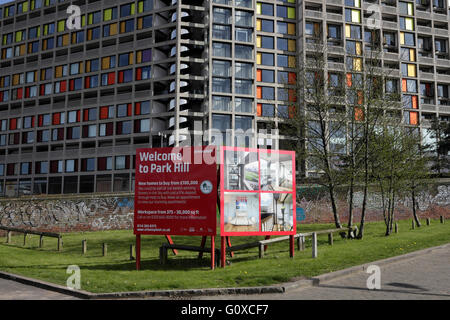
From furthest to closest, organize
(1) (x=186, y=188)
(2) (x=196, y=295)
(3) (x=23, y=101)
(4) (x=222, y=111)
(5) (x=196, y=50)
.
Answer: (3) (x=23, y=101) → (5) (x=196, y=50) → (4) (x=222, y=111) → (1) (x=186, y=188) → (2) (x=196, y=295)

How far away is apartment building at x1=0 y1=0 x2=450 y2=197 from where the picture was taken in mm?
51219

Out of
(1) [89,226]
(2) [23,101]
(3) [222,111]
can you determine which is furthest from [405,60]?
(2) [23,101]

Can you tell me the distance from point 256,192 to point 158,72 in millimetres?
42449

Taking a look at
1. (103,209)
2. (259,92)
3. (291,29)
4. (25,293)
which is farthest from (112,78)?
(25,293)

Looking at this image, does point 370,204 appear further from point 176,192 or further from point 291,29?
point 291,29

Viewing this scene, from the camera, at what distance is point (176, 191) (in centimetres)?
1258

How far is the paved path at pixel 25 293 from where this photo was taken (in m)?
9.05

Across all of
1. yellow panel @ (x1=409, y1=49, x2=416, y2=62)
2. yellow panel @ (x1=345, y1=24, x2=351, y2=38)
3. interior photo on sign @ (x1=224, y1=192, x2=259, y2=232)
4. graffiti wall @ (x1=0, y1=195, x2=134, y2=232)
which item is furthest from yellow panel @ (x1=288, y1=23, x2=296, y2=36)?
interior photo on sign @ (x1=224, y1=192, x2=259, y2=232)

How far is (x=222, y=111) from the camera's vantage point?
50.1 m

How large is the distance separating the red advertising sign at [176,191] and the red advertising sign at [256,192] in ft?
1.43

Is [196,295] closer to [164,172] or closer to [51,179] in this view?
[164,172]

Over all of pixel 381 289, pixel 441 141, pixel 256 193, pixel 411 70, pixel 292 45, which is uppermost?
pixel 292 45

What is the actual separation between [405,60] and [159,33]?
32.2 meters
